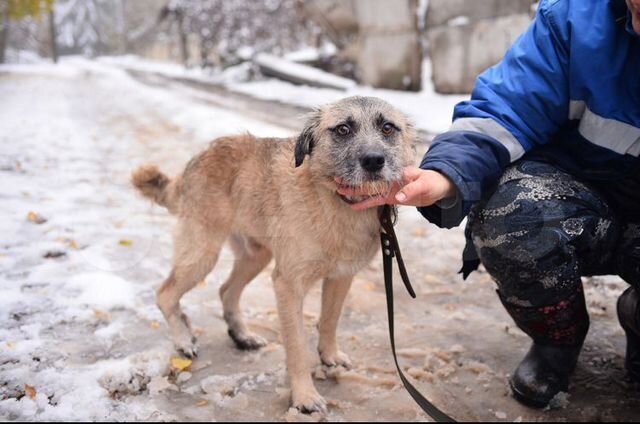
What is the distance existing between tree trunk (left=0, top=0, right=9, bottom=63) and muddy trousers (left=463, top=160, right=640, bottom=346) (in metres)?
11.6

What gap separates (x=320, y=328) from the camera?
2.83 meters

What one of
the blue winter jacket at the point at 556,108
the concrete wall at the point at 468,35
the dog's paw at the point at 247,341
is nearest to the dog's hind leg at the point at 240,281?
the dog's paw at the point at 247,341

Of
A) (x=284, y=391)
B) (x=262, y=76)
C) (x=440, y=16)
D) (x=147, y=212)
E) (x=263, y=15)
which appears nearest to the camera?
(x=284, y=391)

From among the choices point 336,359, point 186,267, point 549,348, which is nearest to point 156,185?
point 186,267

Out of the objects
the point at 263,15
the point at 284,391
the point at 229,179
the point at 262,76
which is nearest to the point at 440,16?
the point at 262,76

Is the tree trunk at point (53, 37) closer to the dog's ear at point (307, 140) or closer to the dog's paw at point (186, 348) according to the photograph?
the dog's paw at point (186, 348)

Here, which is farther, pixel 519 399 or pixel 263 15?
pixel 263 15

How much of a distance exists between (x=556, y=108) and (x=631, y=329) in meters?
1.10

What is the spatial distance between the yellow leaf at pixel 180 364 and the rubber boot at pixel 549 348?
59.8 inches

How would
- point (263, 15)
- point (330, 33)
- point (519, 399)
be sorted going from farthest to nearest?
point (263, 15) → point (330, 33) → point (519, 399)

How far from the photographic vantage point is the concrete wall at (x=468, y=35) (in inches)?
349

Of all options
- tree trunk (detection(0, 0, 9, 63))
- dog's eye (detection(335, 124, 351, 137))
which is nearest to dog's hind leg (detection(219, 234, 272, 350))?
dog's eye (detection(335, 124, 351, 137))

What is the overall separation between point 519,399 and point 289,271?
116 centimetres

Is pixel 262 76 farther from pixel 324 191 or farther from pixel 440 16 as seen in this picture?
pixel 324 191
